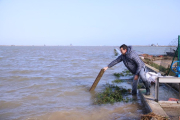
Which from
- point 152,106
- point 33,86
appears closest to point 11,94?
point 33,86

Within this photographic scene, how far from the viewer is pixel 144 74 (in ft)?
19.0

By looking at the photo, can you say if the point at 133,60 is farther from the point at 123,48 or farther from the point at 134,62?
the point at 123,48

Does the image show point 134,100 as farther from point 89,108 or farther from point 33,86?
point 33,86

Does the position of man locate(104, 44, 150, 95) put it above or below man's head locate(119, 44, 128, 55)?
below

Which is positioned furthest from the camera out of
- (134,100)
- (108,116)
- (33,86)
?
(33,86)

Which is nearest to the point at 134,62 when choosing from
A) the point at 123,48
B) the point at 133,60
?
the point at 133,60

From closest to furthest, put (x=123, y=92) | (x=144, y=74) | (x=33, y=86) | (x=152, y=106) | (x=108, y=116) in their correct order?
(x=152, y=106) < (x=108, y=116) < (x=144, y=74) < (x=123, y=92) < (x=33, y=86)

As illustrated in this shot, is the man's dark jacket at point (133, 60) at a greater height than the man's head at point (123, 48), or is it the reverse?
the man's head at point (123, 48)

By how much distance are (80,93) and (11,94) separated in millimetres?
2948

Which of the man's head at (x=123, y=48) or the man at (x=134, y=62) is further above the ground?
the man's head at (x=123, y=48)

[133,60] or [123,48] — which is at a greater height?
[123,48]

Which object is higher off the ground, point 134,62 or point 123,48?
point 123,48

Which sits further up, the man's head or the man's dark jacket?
the man's head

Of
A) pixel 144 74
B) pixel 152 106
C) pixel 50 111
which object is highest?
pixel 144 74
